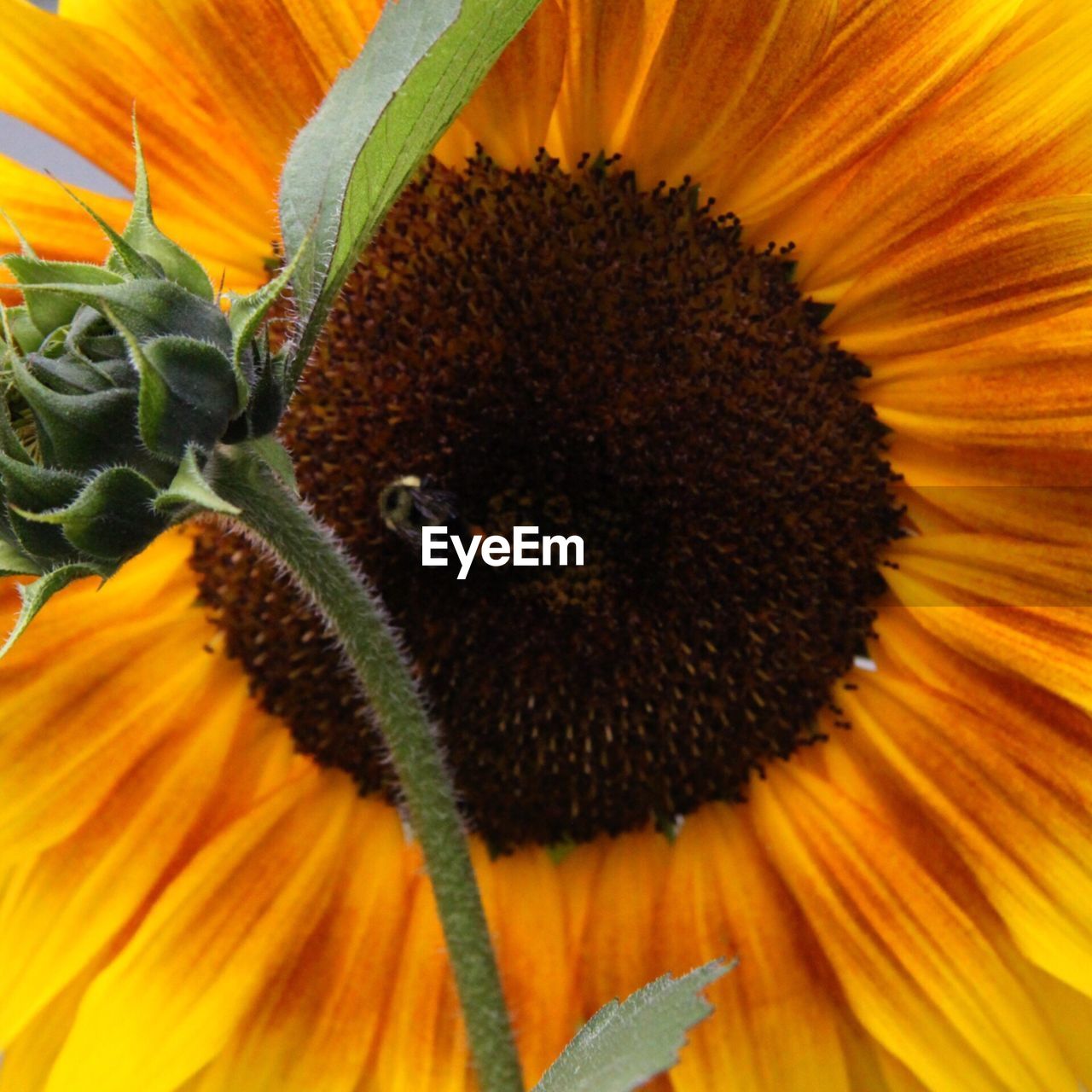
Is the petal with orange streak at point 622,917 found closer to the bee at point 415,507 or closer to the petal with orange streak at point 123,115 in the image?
the bee at point 415,507

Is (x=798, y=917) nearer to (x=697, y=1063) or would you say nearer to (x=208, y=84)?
(x=697, y=1063)

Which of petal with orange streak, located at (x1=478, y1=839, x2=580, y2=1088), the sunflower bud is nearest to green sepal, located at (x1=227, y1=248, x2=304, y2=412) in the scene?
the sunflower bud

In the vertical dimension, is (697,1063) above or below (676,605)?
below

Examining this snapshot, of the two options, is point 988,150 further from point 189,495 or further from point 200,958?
point 200,958

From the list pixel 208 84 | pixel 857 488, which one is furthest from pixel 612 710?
pixel 208 84

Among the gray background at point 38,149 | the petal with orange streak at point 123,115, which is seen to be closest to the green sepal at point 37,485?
the petal with orange streak at point 123,115

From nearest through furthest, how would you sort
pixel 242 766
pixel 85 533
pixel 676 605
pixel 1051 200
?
pixel 85 533 < pixel 1051 200 < pixel 676 605 < pixel 242 766

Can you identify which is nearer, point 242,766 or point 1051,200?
point 1051,200
